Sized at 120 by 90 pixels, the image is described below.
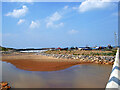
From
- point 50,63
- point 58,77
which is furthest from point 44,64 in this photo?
point 58,77

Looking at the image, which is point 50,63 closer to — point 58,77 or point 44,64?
point 44,64

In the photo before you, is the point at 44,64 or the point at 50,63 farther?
the point at 50,63

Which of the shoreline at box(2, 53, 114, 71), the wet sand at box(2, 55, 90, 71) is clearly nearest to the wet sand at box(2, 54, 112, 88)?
the wet sand at box(2, 55, 90, 71)

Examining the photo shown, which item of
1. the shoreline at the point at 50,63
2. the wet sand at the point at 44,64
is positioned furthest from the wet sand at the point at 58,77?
the shoreline at the point at 50,63

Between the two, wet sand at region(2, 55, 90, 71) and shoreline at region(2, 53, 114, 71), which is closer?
wet sand at region(2, 55, 90, 71)

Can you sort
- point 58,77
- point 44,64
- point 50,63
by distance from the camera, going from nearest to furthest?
point 58,77
point 44,64
point 50,63

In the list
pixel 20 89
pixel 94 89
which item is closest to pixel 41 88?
pixel 20 89

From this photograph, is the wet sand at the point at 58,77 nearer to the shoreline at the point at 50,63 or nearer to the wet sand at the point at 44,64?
the wet sand at the point at 44,64

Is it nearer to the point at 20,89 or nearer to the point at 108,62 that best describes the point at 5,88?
the point at 20,89

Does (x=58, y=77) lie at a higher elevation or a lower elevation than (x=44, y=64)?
lower

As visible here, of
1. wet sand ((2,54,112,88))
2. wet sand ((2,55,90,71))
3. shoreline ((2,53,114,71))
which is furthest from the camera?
shoreline ((2,53,114,71))

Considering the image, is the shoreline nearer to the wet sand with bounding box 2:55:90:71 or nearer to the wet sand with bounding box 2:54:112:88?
the wet sand with bounding box 2:55:90:71

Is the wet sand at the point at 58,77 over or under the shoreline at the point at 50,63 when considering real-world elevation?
under

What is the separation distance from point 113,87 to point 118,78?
540mm
